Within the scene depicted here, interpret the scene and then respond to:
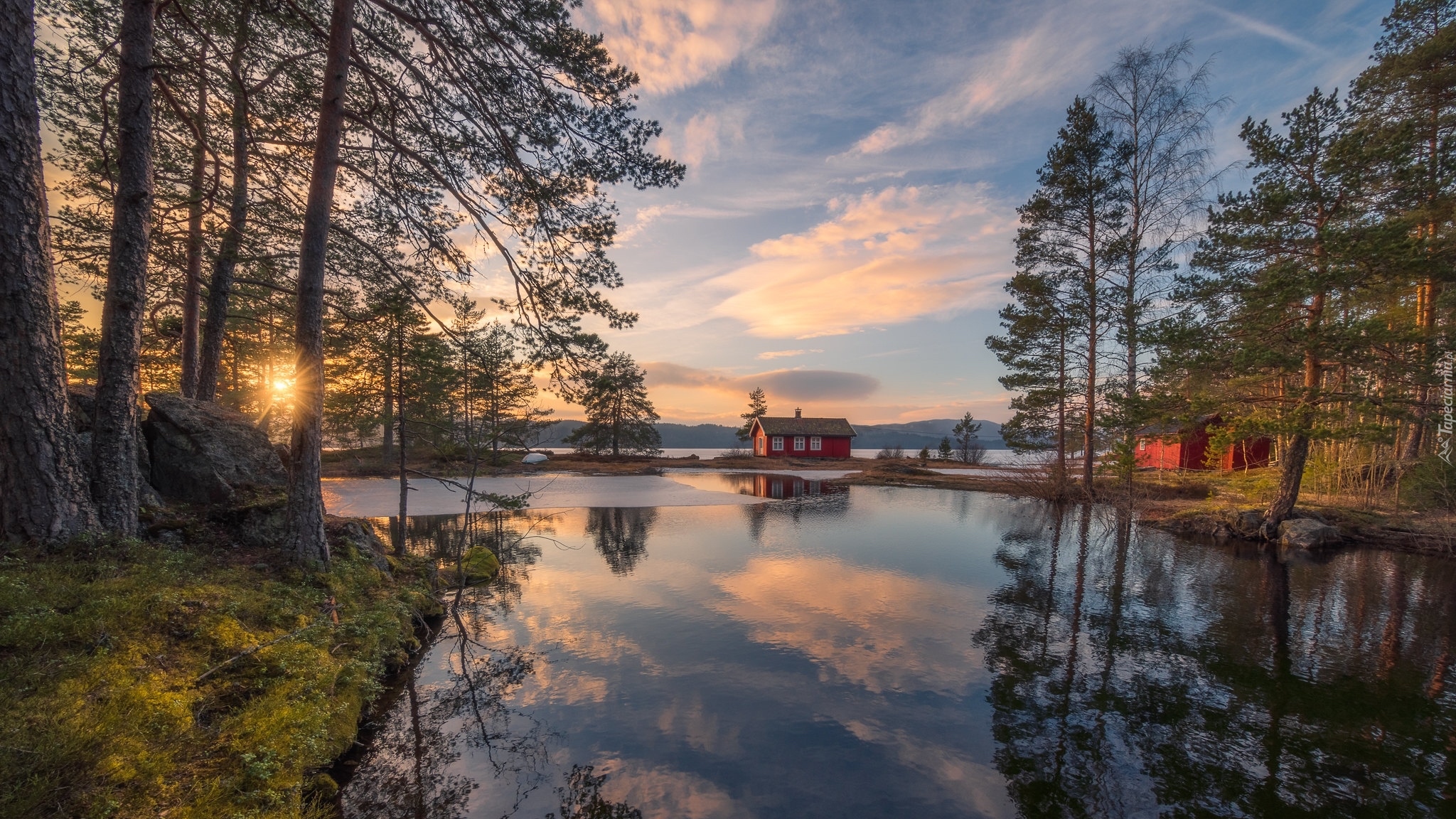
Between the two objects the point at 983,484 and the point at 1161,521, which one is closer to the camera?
the point at 1161,521

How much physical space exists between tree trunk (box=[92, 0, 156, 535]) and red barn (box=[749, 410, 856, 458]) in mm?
46497

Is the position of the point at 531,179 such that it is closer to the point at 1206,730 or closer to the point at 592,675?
the point at 592,675

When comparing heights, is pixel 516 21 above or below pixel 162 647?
above

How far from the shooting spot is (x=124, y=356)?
20.2 ft

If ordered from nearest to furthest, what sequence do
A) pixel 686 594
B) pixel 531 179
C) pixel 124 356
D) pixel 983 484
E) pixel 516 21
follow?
pixel 124 356 → pixel 516 21 → pixel 531 179 → pixel 686 594 → pixel 983 484

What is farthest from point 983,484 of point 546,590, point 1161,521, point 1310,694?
point 546,590

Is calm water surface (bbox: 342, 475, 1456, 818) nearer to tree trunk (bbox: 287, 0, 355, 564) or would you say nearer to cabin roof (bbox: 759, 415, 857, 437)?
tree trunk (bbox: 287, 0, 355, 564)

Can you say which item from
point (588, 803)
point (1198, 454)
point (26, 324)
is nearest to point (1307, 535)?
point (1198, 454)

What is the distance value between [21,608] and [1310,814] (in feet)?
35.7

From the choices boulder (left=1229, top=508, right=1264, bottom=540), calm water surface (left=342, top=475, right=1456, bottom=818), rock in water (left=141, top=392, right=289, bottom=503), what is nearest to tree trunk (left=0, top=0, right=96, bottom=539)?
rock in water (left=141, top=392, right=289, bottom=503)

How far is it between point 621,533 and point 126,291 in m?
12.2

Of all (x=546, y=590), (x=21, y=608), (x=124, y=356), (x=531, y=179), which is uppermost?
(x=531, y=179)

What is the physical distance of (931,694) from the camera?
21.4ft

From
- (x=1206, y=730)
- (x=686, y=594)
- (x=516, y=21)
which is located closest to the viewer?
(x=1206, y=730)
